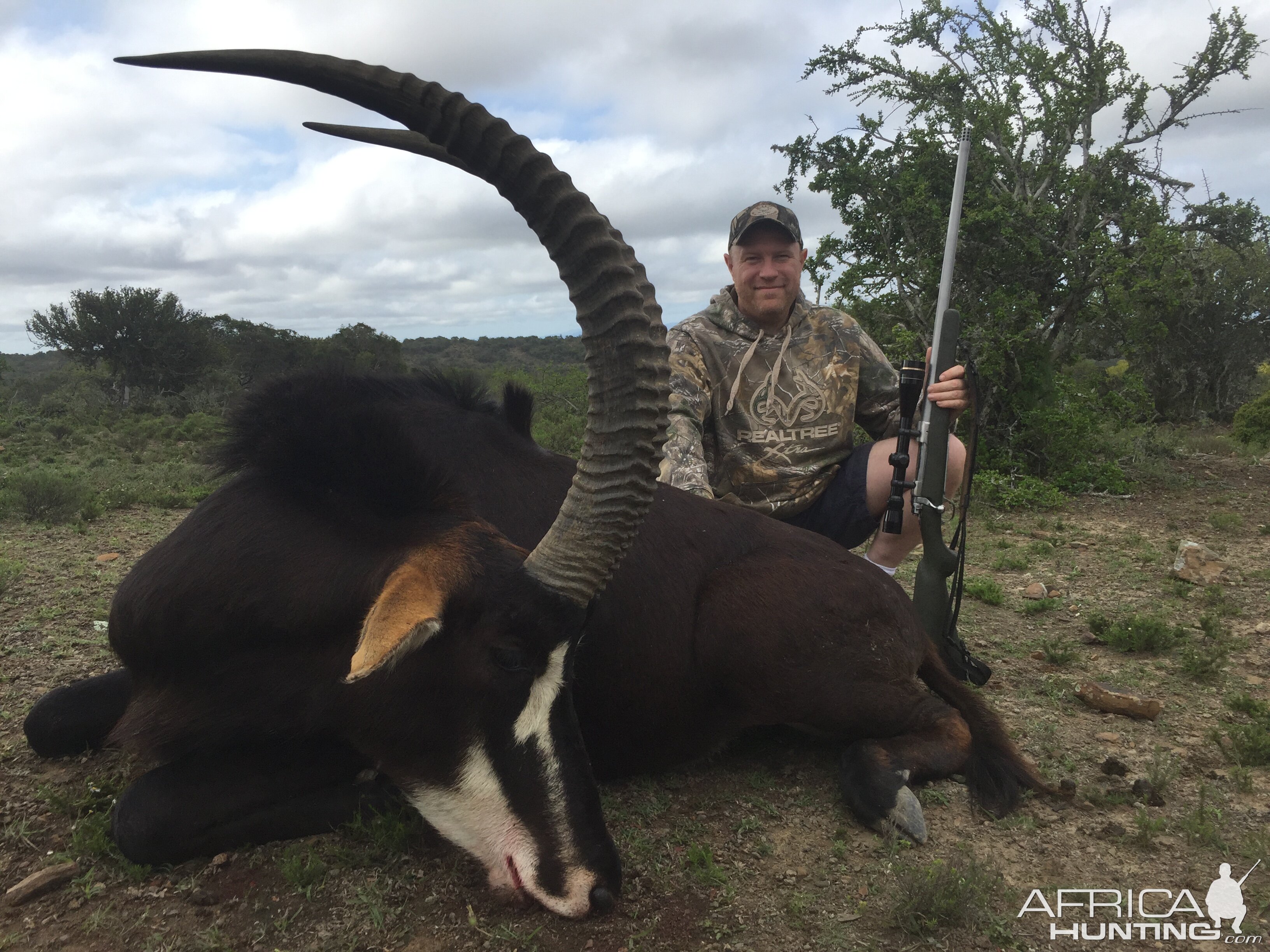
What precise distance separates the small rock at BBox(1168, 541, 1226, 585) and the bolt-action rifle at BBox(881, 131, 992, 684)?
306 cm

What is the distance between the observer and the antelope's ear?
237 centimetres

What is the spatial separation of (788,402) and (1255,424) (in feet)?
48.9

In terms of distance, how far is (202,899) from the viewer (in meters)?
2.71

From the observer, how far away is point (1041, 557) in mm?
7824

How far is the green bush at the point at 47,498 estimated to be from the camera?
26.8 feet

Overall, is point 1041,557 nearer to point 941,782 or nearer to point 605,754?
point 941,782

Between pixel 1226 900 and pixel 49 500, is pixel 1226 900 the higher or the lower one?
the lower one

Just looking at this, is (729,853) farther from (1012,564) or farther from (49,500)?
(49,500)

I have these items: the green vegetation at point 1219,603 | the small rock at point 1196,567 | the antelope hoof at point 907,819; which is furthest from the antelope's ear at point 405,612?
the small rock at point 1196,567

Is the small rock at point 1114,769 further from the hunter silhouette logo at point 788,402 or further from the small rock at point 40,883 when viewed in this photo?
the small rock at point 40,883

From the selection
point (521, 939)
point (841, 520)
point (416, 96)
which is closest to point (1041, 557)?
point (841, 520)

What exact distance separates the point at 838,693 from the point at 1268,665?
10.6ft

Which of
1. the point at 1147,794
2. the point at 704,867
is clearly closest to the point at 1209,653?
the point at 1147,794

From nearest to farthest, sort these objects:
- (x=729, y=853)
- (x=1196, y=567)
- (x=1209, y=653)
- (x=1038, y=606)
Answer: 1. (x=729, y=853)
2. (x=1209, y=653)
3. (x=1038, y=606)
4. (x=1196, y=567)
